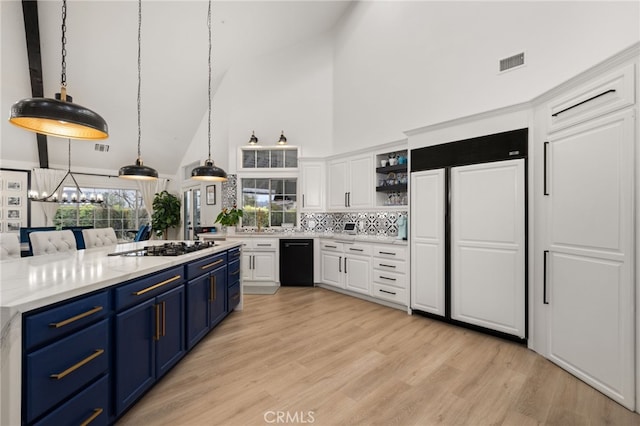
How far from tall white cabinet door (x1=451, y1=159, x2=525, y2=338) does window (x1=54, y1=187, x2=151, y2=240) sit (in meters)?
8.29

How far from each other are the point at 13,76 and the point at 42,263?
515 cm

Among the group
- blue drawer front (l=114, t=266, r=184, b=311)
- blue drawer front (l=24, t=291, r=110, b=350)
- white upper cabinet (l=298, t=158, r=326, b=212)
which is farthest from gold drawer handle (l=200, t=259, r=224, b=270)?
white upper cabinet (l=298, t=158, r=326, b=212)

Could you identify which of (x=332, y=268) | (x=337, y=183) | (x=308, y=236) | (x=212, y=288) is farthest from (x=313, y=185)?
Answer: (x=212, y=288)

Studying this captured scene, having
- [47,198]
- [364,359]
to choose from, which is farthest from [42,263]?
[47,198]

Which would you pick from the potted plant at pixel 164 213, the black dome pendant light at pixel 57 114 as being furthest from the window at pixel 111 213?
the black dome pendant light at pixel 57 114

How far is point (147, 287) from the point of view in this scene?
1.91m

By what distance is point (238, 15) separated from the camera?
4.82 metres

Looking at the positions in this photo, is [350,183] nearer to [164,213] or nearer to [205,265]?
[205,265]

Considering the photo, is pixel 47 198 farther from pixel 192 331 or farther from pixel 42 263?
pixel 192 331

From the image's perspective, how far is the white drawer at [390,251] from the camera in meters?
3.84

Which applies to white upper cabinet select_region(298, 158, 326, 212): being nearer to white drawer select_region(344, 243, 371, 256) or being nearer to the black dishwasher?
the black dishwasher

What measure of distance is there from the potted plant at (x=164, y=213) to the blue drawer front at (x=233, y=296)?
5.39 metres

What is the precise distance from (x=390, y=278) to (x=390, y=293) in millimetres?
211

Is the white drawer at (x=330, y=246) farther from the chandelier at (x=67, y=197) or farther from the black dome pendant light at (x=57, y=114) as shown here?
the chandelier at (x=67, y=197)
